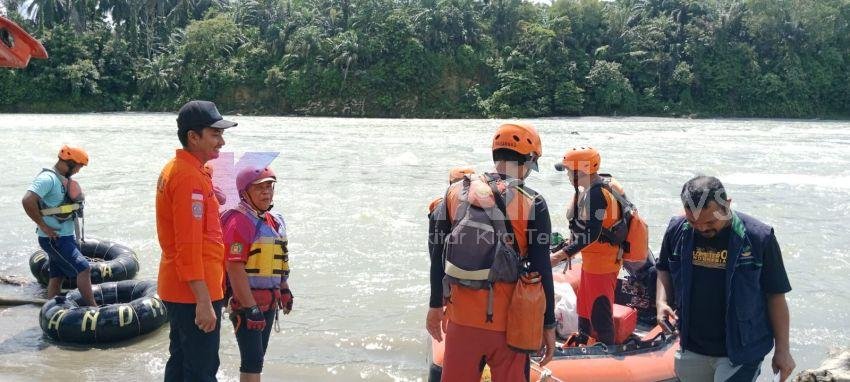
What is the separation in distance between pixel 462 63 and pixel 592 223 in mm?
44260

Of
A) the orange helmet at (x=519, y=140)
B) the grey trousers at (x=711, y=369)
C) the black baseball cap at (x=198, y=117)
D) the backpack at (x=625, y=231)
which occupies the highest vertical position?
the black baseball cap at (x=198, y=117)

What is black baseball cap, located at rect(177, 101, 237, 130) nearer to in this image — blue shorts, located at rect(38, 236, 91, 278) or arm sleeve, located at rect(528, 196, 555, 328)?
arm sleeve, located at rect(528, 196, 555, 328)

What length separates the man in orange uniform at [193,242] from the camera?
104 inches

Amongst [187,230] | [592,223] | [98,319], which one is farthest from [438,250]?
[98,319]

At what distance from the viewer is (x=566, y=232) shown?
32.4 ft

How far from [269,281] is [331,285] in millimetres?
4229

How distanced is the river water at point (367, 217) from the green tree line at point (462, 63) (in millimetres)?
17013

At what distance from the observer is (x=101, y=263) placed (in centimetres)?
649

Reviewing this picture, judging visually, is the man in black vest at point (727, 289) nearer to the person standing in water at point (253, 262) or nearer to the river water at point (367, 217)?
the person standing in water at point (253, 262)

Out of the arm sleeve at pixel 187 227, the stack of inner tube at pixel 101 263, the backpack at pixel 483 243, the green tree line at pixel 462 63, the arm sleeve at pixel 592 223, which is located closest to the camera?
the backpack at pixel 483 243

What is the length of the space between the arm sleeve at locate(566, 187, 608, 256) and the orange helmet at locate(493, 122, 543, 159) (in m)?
1.36

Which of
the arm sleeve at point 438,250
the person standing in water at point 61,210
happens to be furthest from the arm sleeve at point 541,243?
the person standing in water at point 61,210

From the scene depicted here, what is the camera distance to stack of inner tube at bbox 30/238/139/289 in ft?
20.9

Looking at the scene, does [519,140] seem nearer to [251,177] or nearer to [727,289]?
[727,289]
